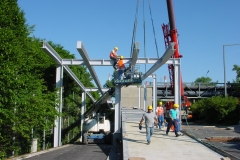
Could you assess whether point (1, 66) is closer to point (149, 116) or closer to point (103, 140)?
point (149, 116)

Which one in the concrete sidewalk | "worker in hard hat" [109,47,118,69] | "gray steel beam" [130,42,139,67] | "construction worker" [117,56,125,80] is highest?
"worker in hard hat" [109,47,118,69]

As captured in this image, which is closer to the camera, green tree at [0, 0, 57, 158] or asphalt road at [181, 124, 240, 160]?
green tree at [0, 0, 57, 158]

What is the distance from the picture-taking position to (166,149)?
1245 cm

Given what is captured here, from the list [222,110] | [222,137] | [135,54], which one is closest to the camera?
[135,54]

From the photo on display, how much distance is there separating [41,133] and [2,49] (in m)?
8.60

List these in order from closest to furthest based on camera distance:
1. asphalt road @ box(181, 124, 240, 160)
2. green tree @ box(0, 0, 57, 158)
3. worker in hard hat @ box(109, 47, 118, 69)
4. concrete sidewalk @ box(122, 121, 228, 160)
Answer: concrete sidewalk @ box(122, 121, 228, 160)
green tree @ box(0, 0, 57, 158)
asphalt road @ box(181, 124, 240, 160)
worker in hard hat @ box(109, 47, 118, 69)

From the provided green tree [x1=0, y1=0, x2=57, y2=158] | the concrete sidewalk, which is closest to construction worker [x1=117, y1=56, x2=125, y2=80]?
green tree [x1=0, y1=0, x2=57, y2=158]

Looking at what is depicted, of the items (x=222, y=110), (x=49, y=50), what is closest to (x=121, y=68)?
(x=49, y=50)

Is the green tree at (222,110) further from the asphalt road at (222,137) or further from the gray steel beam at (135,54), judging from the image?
the gray steel beam at (135,54)

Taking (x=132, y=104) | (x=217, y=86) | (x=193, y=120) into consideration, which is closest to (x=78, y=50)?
(x=193, y=120)

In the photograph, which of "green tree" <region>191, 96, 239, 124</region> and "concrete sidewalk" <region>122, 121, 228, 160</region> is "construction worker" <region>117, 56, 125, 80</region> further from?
"green tree" <region>191, 96, 239, 124</region>

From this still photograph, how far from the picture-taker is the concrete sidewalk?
1102cm

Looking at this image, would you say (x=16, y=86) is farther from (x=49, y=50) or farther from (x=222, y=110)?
(x=222, y=110)

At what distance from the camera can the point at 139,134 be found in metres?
16.6
